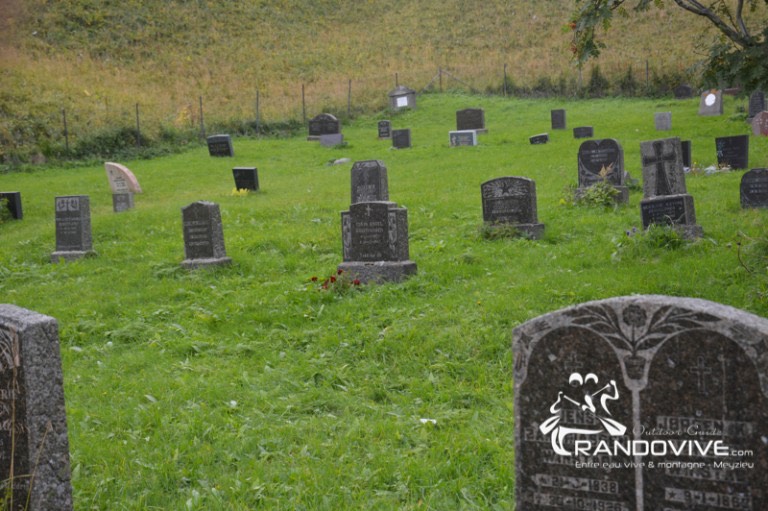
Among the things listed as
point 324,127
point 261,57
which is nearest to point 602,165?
point 324,127

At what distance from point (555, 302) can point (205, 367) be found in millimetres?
3970

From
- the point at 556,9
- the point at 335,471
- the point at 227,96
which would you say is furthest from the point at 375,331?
the point at 556,9

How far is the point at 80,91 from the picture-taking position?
3584 cm

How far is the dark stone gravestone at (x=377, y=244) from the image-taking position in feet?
35.4

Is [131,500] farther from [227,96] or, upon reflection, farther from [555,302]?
[227,96]

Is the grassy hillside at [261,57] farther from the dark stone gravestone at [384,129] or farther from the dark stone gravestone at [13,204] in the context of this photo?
the dark stone gravestone at [13,204]

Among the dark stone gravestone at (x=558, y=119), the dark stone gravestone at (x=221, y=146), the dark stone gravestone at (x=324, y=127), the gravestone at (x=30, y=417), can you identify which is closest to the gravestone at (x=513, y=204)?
the gravestone at (x=30, y=417)

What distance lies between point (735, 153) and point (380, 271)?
1158cm

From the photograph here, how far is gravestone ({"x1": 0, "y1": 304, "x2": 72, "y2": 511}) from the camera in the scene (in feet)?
15.4

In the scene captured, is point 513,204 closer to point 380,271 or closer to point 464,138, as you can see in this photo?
point 380,271

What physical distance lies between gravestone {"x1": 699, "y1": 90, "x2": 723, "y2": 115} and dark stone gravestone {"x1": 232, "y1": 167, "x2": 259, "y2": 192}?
57.6 ft

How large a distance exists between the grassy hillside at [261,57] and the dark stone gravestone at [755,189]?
71.8ft

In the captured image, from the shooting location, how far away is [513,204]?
42.3ft

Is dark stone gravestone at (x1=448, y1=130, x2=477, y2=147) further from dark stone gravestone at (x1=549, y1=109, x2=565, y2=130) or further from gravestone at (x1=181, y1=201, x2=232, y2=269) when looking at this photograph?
gravestone at (x1=181, y1=201, x2=232, y2=269)
